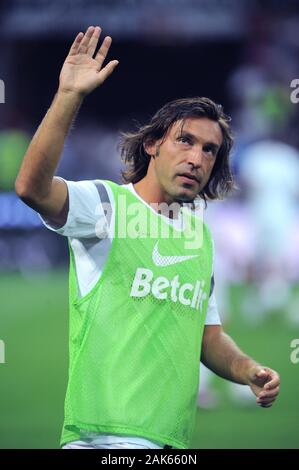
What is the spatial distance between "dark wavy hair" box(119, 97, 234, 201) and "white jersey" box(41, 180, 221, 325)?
50 centimetres

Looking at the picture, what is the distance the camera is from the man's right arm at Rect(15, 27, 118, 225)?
12.0ft

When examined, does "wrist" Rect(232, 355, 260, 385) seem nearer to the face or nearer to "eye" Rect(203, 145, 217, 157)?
the face

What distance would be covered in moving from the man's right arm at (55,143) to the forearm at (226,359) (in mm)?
1055

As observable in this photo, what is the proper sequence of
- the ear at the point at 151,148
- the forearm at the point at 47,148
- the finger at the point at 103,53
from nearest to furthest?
the forearm at the point at 47,148 < the finger at the point at 103,53 < the ear at the point at 151,148

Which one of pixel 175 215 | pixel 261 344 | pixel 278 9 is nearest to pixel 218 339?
pixel 175 215

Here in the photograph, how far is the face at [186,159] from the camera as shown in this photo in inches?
168

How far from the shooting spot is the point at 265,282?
51.3ft

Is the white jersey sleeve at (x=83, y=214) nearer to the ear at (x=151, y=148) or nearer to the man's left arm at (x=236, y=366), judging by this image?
the ear at (x=151, y=148)

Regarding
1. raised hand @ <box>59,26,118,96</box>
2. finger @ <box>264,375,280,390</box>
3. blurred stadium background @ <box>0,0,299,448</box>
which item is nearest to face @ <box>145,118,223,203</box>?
raised hand @ <box>59,26,118,96</box>

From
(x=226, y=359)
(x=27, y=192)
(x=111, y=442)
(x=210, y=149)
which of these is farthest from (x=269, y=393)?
(x=27, y=192)

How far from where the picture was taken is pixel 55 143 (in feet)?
12.0

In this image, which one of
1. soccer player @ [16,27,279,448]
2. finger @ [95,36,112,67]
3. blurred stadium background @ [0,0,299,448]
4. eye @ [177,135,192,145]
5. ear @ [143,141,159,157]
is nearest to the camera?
finger @ [95,36,112,67]

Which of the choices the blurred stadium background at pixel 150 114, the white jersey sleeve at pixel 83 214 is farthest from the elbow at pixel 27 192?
the blurred stadium background at pixel 150 114

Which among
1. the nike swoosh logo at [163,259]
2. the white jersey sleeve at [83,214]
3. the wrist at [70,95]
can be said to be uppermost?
the wrist at [70,95]
